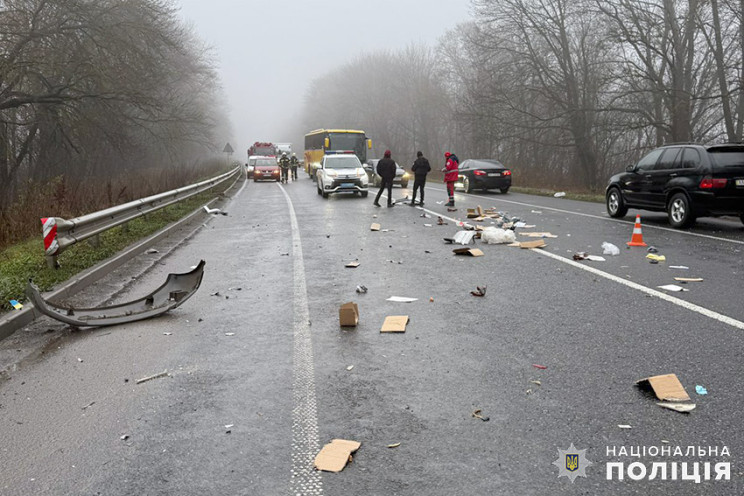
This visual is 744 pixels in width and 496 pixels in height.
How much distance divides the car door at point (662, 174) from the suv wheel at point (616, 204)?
1.14 meters

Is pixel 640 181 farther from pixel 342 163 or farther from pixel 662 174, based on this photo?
pixel 342 163

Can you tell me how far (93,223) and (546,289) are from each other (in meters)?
7.00

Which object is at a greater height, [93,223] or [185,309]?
[93,223]

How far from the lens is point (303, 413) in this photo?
3832 millimetres

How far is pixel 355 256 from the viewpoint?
10.1 metres

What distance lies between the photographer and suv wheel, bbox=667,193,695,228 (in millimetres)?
12675

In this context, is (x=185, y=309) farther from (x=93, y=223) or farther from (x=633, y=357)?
(x=633, y=357)

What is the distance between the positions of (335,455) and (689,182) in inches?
471

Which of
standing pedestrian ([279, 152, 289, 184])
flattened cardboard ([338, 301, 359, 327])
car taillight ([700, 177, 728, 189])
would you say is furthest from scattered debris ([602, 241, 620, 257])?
standing pedestrian ([279, 152, 289, 184])

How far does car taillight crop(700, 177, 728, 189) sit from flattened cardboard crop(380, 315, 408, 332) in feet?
30.0

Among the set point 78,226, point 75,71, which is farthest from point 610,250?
point 75,71

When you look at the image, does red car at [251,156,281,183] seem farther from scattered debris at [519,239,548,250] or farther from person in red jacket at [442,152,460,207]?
scattered debris at [519,239,548,250]

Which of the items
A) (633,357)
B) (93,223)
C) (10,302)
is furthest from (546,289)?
(93,223)

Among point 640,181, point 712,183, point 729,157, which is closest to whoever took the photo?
point 712,183
